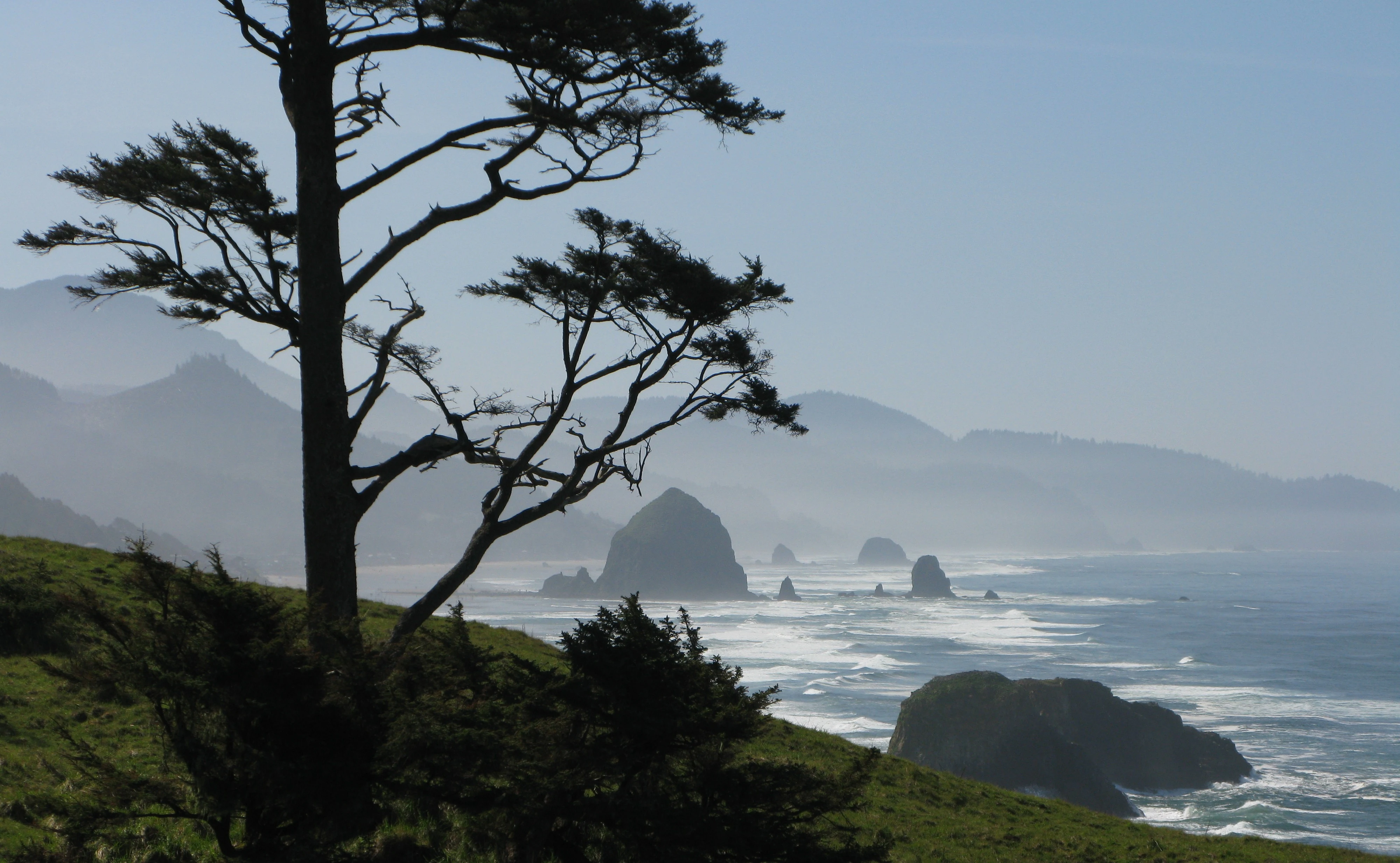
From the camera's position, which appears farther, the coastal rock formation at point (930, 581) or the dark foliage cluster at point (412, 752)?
the coastal rock formation at point (930, 581)

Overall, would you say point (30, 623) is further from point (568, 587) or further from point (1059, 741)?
point (568, 587)

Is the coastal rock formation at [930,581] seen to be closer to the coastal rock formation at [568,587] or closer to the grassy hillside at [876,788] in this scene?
the coastal rock formation at [568,587]

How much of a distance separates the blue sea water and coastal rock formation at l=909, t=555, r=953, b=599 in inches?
147

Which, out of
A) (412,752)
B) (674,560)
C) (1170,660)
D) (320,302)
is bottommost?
(1170,660)

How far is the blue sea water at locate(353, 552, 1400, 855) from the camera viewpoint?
38.7 metres

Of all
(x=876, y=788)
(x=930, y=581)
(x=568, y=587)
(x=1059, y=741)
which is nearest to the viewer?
(x=876, y=788)

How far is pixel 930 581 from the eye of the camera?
462 ft

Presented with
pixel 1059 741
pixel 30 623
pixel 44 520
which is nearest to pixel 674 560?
pixel 44 520

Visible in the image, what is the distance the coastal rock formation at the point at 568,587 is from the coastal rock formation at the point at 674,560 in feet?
11.3

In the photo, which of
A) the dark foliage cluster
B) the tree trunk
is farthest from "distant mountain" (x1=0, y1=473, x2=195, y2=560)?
the dark foliage cluster

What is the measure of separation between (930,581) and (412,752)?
141974mm

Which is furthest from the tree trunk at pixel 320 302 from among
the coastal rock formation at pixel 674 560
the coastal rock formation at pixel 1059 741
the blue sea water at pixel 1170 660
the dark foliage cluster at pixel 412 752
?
the coastal rock formation at pixel 674 560

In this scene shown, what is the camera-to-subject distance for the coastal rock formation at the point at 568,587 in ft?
447

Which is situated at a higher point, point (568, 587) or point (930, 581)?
point (930, 581)
